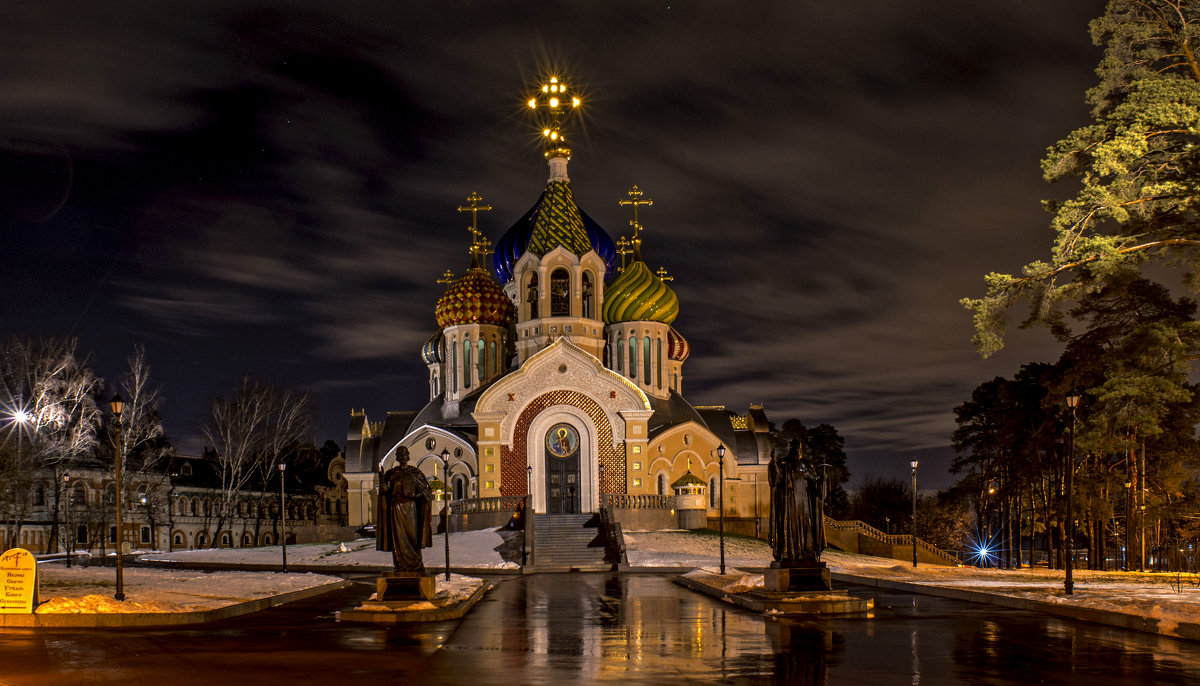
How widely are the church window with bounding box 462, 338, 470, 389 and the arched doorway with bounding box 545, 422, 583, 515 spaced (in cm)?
753

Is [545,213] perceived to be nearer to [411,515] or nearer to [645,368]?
[645,368]

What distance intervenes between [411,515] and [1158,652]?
11.1m

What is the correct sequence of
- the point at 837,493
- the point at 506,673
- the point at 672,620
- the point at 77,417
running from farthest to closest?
the point at 837,493, the point at 77,417, the point at 672,620, the point at 506,673

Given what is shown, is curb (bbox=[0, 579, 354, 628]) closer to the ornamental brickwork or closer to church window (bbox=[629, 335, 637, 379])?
the ornamental brickwork

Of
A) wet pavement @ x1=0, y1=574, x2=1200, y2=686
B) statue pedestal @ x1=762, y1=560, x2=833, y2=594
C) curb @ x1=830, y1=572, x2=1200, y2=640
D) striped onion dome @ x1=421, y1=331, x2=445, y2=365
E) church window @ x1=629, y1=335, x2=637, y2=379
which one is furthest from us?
striped onion dome @ x1=421, y1=331, x2=445, y2=365

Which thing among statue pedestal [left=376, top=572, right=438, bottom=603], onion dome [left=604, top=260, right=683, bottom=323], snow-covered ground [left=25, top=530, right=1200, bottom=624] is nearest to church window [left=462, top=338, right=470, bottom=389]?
onion dome [left=604, top=260, right=683, bottom=323]

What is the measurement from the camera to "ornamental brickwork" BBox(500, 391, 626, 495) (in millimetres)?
48500

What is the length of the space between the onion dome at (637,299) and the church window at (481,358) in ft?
19.9

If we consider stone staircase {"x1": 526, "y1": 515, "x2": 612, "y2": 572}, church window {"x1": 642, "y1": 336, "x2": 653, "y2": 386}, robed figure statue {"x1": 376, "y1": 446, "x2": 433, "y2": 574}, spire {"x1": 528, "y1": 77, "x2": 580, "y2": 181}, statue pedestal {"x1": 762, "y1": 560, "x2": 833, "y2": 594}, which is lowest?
stone staircase {"x1": 526, "y1": 515, "x2": 612, "y2": 572}

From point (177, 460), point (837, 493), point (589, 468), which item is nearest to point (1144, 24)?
point (589, 468)

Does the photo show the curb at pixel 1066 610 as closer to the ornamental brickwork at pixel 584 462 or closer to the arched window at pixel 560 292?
the ornamental brickwork at pixel 584 462

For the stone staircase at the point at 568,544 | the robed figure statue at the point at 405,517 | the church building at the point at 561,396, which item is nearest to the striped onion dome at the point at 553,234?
the church building at the point at 561,396

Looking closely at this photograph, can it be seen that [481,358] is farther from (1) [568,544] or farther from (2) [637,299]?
(1) [568,544]

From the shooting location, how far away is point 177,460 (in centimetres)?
7419
